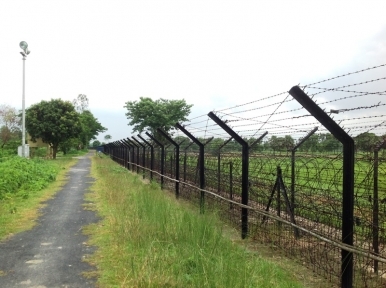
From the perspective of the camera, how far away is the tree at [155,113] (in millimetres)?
33844

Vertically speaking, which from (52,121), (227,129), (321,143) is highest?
(52,121)

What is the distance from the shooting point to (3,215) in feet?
25.2

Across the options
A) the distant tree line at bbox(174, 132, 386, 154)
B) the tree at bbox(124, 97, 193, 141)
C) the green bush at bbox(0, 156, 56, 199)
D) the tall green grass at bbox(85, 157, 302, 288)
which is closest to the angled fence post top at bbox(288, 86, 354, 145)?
the distant tree line at bbox(174, 132, 386, 154)

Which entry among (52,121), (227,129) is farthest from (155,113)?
(227,129)

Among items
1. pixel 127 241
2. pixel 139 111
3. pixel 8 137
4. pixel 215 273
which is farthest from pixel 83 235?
pixel 8 137

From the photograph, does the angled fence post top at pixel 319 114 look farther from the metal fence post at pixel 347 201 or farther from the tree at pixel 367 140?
the tree at pixel 367 140

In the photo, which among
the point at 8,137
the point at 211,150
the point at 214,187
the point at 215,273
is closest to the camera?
the point at 215,273

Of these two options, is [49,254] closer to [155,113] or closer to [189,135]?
[189,135]

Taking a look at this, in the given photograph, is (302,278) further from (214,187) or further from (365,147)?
(214,187)

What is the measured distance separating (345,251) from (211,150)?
6.82 m

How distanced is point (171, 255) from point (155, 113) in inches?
1188

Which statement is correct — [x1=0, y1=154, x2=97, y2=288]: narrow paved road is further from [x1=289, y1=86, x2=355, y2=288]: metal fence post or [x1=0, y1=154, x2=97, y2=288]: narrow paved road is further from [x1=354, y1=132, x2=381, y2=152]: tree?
[x1=354, y1=132, x2=381, y2=152]: tree

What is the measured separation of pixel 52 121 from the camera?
1261 inches

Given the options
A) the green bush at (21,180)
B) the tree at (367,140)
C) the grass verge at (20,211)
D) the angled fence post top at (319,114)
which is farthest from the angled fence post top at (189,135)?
the green bush at (21,180)
